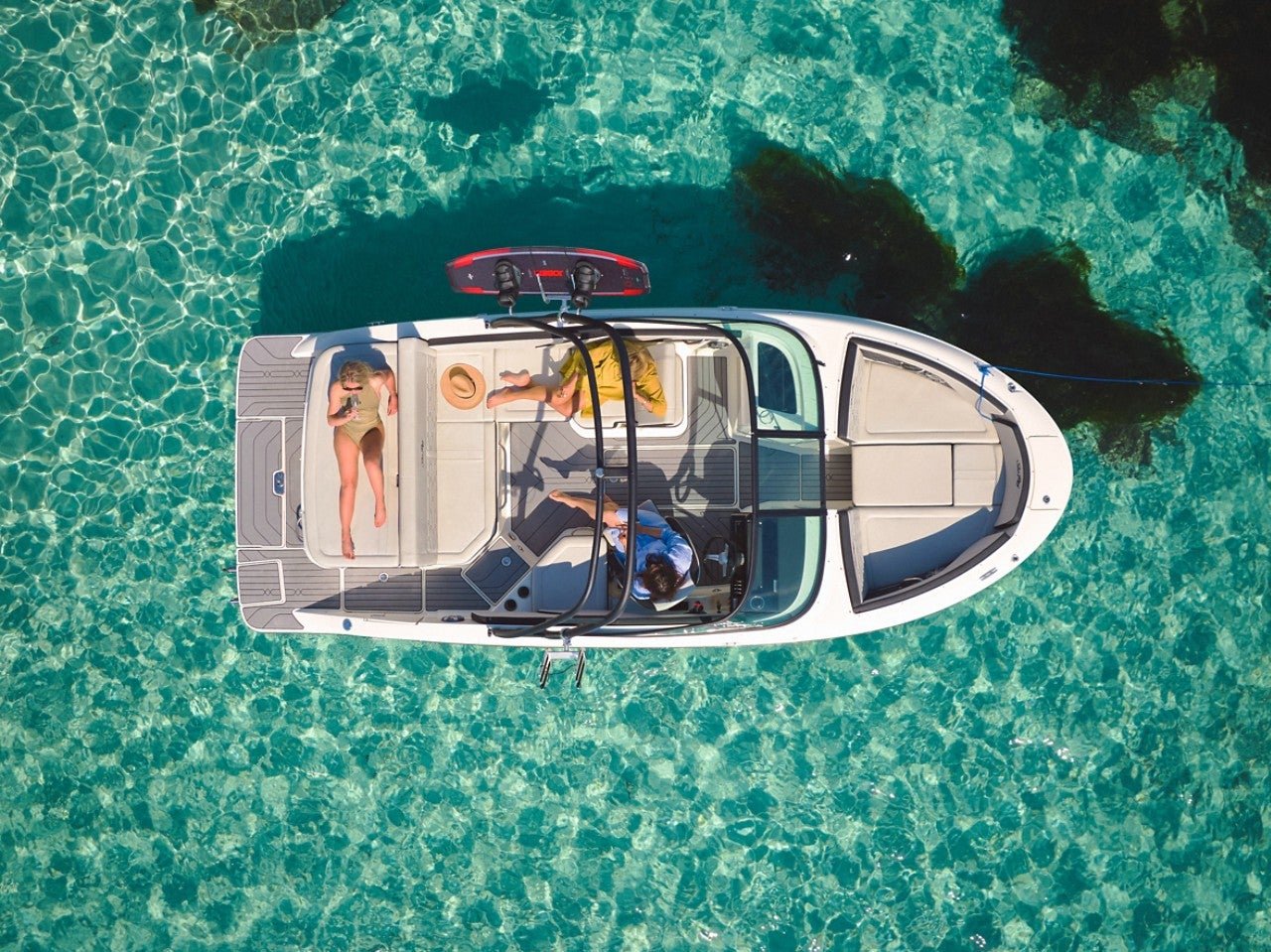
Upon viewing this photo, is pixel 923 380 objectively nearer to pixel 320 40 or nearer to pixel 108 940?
pixel 320 40

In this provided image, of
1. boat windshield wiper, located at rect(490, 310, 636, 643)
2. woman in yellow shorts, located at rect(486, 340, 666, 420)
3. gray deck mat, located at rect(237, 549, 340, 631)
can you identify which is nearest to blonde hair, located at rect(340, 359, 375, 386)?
woman in yellow shorts, located at rect(486, 340, 666, 420)

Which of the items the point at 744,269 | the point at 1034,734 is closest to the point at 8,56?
the point at 744,269

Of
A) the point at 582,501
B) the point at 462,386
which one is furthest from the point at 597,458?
the point at 462,386

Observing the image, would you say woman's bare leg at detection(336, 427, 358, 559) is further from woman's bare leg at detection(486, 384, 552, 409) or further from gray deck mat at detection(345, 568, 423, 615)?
woman's bare leg at detection(486, 384, 552, 409)

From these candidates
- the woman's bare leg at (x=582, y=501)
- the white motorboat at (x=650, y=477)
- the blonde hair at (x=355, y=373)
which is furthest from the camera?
the white motorboat at (x=650, y=477)

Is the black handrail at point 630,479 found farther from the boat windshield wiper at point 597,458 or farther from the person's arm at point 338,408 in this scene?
the person's arm at point 338,408

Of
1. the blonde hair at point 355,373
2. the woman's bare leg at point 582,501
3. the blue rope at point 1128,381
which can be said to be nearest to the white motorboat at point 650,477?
the woman's bare leg at point 582,501

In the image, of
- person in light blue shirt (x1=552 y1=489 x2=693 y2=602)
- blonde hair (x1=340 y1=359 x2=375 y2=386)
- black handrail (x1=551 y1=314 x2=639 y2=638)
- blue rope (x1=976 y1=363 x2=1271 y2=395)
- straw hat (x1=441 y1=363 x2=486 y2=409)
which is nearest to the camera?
black handrail (x1=551 y1=314 x2=639 y2=638)
